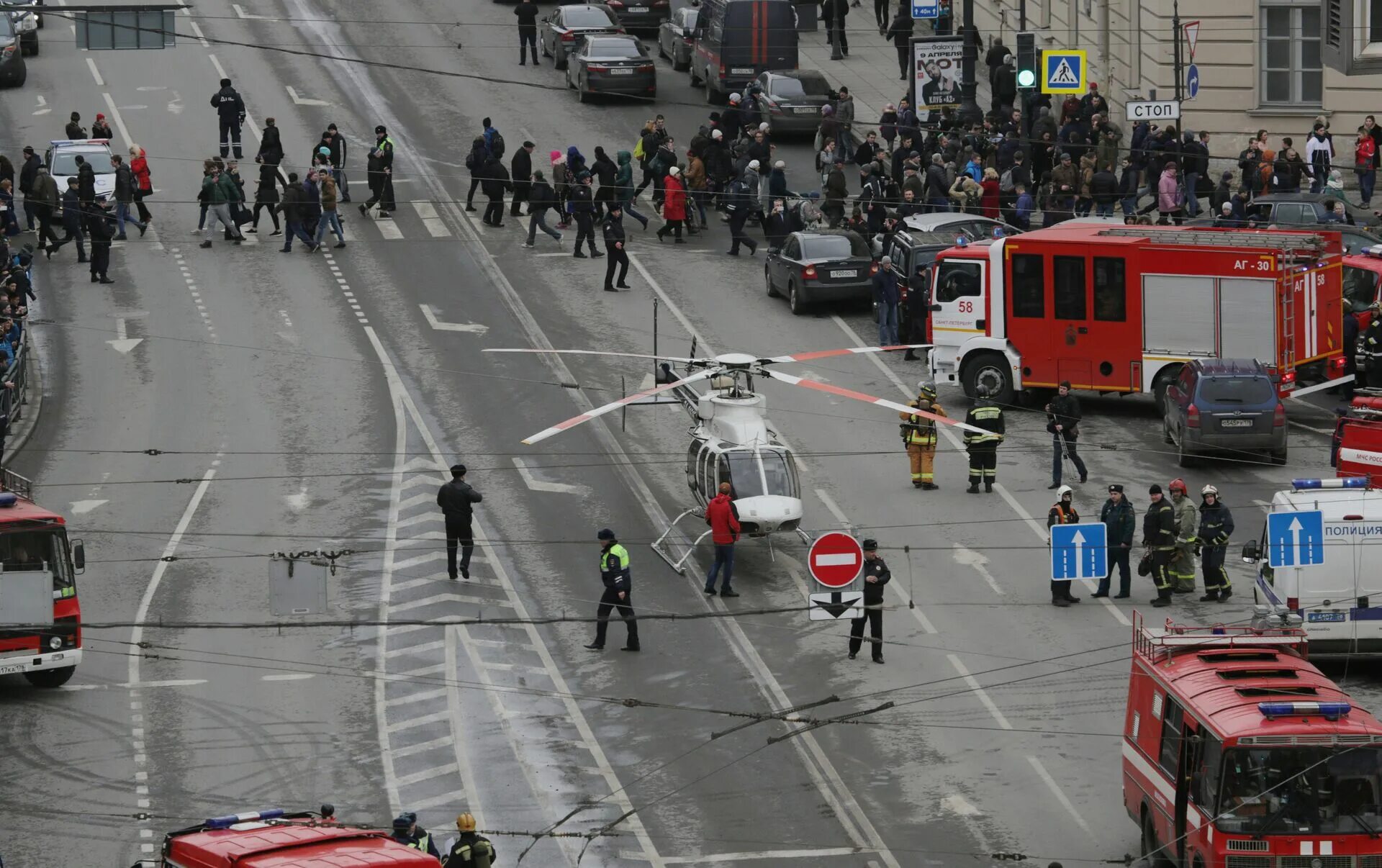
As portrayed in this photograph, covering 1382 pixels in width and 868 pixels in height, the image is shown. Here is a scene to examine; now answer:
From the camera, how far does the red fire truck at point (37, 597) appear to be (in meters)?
30.5

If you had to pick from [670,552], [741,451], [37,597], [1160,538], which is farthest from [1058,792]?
[37,597]

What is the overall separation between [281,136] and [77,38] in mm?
7803

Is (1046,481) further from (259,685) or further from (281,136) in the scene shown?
(281,136)

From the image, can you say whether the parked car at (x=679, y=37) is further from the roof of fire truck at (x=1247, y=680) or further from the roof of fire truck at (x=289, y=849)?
the roof of fire truck at (x=289, y=849)

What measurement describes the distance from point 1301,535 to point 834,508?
9179 millimetres

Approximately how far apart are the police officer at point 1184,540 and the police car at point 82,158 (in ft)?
91.0

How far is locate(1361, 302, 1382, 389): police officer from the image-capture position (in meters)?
41.0

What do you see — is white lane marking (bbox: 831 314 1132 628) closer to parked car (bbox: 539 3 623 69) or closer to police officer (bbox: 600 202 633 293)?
police officer (bbox: 600 202 633 293)

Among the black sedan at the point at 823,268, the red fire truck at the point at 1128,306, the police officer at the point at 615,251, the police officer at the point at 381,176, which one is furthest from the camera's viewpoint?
the police officer at the point at 381,176

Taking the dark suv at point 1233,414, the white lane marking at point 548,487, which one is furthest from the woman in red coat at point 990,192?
the white lane marking at point 548,487

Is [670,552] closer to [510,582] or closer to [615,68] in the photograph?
[510,582]

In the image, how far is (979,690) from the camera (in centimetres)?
3078

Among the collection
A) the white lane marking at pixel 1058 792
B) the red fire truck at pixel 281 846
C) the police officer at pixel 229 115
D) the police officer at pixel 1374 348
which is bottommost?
the white lane marking at pixel 1058 792

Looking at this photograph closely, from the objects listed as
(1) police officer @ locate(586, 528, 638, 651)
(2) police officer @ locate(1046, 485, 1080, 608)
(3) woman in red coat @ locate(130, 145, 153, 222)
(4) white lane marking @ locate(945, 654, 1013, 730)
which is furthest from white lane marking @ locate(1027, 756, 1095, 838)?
(3) woman in red coat @ locate(130, 145, 153, 222)
